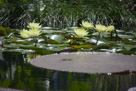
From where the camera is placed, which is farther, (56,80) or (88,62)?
(88,62)

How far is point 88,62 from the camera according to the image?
212 centimetres

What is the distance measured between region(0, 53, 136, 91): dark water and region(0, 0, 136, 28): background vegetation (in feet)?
12.2

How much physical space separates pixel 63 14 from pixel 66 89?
178 inches

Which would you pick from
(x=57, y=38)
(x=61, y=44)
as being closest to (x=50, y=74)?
(x=61, y=44)

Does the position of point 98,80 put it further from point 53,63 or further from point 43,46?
point 43,46

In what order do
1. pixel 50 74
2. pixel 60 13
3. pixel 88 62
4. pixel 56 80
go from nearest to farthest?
pixel 56 80, pixel 50 74, pixel 88 62, pixel 60 13

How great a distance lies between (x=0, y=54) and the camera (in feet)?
8.91

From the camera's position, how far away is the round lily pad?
1.92 metres

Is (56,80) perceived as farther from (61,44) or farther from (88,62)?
(61,44)

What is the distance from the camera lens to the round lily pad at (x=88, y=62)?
1.92 meters

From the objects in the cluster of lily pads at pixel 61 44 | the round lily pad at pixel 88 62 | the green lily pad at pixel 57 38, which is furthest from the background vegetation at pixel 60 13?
the round lily pad at pixel 88 62

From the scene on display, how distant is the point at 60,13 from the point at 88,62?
400 cm

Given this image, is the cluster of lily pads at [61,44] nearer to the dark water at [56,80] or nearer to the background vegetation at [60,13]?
the dark water at [56,80]

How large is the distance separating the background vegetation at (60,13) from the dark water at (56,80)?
3.70 metres
